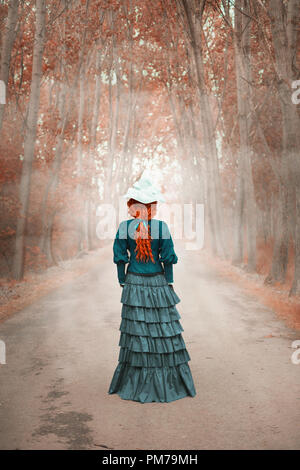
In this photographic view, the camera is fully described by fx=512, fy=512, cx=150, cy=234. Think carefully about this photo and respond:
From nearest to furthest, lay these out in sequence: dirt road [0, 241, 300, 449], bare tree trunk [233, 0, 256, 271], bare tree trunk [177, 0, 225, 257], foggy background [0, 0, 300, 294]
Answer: dirt road [0, 241, 300, 449] < foggy background [0, 0, 300, 294] < bare tree trunk [233, 0, 256, 271] < bare tree trunk [177, 0, 225, 257]

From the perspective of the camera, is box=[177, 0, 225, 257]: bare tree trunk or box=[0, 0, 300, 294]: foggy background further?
box=[177, 0, 225, 257]: bare tree trunk

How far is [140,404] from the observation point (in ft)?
16.4

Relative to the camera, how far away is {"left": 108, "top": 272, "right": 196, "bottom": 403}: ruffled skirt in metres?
5.12

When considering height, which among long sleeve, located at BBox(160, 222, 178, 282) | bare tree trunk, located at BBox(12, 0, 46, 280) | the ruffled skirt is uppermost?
bare tree trunk, located at BBox(12, 0, 46, 280)

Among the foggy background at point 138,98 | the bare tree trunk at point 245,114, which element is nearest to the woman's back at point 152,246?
the foggy background at point 138,98

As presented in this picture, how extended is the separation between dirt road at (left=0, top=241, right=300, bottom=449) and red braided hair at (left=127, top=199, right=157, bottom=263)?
1.52m

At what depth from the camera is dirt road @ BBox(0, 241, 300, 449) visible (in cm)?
413

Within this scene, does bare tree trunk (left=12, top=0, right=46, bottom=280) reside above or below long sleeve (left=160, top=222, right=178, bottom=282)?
above

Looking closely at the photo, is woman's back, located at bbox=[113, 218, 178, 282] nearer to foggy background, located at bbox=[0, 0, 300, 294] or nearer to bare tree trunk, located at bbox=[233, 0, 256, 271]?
foggy background, located at bbox=[0, 0, 300, 294]

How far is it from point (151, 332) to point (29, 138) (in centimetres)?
1116

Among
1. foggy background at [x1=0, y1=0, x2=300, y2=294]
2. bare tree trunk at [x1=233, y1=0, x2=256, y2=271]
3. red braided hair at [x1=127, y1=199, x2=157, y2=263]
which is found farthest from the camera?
bare tree trunk at [x1=233, y1=0, x2=256, y2=271]

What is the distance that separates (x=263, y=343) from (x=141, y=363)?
2.91 meters

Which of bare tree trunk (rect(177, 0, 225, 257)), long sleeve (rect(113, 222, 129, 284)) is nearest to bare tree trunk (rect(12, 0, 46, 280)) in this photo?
bare tree trunk (rect(177, 0, 225, 257))

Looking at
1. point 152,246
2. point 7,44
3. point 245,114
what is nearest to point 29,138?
point 7,44
